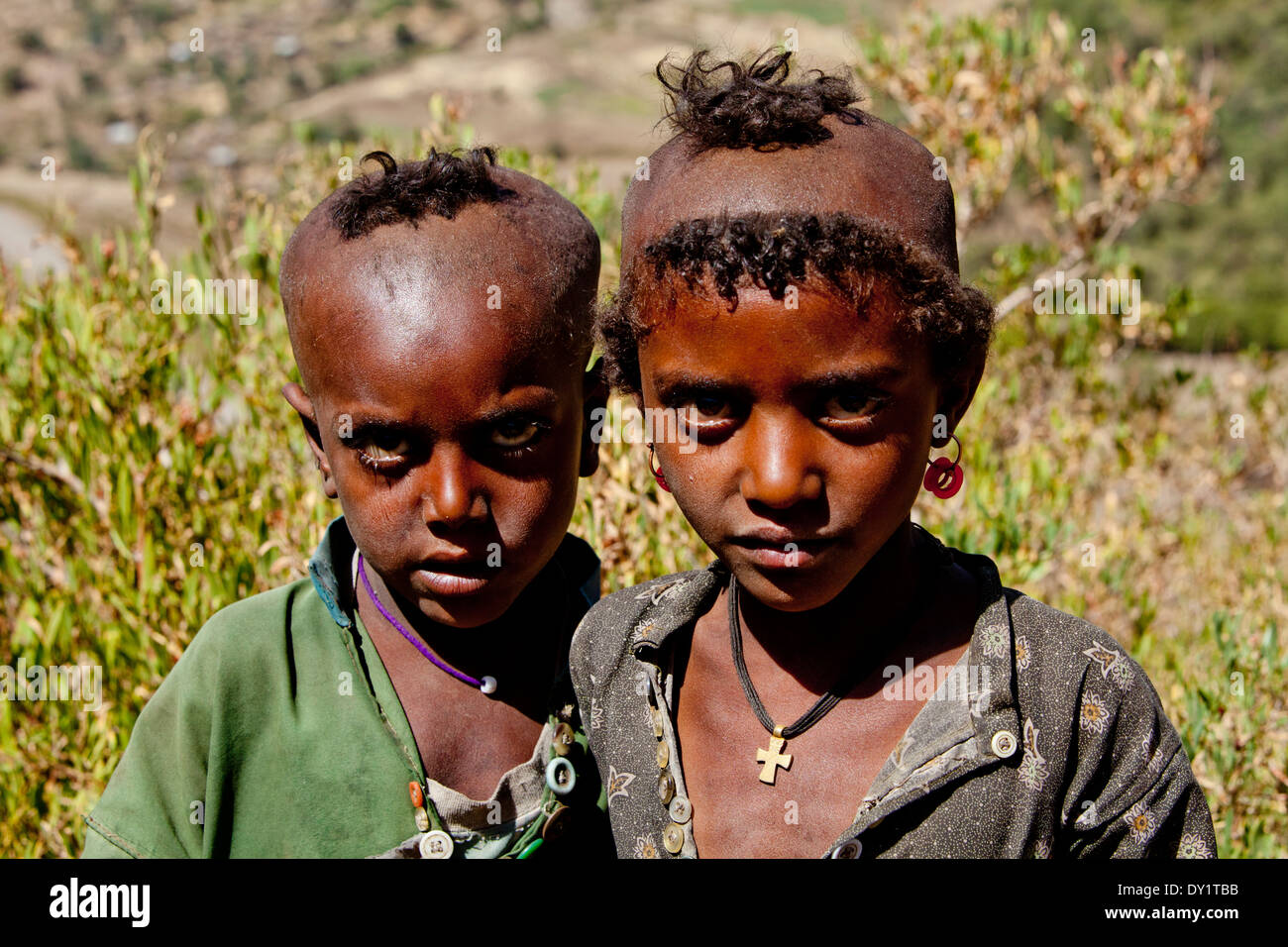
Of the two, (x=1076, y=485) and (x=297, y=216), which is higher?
(x=297, y=216)

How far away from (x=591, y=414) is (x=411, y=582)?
462 millimetres

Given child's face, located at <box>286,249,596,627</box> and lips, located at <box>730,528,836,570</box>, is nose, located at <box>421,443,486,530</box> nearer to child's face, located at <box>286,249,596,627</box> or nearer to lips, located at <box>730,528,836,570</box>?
child's face, located at <box>286,249,596,627</box>

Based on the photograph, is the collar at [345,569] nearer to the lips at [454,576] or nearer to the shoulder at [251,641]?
the shoulder at [251,641]

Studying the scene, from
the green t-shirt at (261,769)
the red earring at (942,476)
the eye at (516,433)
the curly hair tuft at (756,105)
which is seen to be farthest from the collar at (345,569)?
the curly hair tuft at (756,105)

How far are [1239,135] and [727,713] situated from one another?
20.9 metres

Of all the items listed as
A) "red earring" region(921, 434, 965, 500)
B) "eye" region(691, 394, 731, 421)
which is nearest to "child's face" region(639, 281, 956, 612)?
"eye" region(691, 394, 731, 421)

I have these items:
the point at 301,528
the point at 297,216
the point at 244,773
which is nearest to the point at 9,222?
the point at 297,216

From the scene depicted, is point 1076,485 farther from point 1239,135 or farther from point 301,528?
point 1239,135

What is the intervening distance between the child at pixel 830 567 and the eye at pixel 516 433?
184 mm

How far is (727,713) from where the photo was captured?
2059 mm

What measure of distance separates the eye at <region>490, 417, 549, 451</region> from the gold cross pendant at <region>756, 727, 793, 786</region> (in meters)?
0.63

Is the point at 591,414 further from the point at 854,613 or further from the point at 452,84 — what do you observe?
the point at 452,84

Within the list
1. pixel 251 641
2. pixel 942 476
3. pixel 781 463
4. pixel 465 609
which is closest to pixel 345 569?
pixel 251 641

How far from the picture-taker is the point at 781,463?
1.72 m
